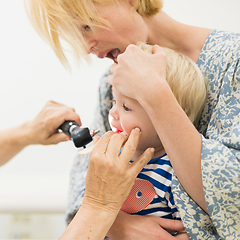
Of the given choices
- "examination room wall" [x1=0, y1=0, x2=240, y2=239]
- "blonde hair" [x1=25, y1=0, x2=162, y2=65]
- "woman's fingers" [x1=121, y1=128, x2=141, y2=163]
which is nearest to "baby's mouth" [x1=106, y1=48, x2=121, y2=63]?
"blonde hair" [x1=25, y1=0, x2=162, y2=65]

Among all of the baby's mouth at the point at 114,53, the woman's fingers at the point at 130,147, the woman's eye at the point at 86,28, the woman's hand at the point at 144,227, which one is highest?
the woman's eye at the point at 86,28

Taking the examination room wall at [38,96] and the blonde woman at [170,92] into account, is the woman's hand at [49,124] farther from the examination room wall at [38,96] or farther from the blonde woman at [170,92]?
the examination room wall at [38,96]

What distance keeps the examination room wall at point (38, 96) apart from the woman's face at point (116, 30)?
0.64 metres

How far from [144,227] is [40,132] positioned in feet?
2.14

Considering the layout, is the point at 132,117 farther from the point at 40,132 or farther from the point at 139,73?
the point at 40,132

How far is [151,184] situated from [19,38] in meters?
1.41

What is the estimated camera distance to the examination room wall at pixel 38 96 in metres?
1.68

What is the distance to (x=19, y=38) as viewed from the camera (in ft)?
6.05

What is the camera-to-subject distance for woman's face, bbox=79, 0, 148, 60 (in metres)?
0.99

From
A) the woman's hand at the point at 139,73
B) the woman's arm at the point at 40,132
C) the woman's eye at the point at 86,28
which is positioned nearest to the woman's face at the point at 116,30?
the woman's eye at the point at 86,28

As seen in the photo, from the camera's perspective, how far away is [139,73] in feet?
2.59

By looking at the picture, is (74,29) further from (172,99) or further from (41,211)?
(41,211)

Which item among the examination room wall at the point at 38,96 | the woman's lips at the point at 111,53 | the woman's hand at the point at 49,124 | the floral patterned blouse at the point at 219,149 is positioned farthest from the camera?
the examination room wall at the point at 38,96

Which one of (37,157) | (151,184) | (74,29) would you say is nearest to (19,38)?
(37,157)
